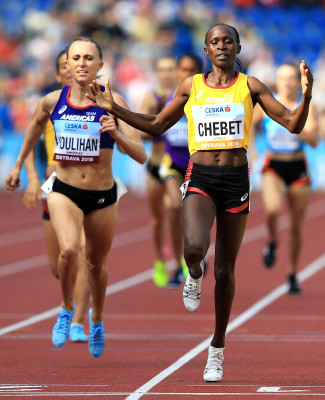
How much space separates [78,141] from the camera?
303 inches

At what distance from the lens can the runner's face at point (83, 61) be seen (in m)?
7.68

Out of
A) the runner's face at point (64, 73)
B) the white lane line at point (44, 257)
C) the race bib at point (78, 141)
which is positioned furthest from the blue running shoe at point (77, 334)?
the white lane line at point (44, 257)

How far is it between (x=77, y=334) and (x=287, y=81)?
4.16 metres

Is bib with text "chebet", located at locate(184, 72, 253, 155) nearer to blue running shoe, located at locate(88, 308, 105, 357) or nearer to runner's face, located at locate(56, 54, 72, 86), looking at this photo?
blue running shoe, located at locate(88, 308, 105, 357)

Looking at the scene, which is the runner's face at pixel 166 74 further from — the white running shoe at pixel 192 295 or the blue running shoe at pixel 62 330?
the white running shoe at pixel 192 295

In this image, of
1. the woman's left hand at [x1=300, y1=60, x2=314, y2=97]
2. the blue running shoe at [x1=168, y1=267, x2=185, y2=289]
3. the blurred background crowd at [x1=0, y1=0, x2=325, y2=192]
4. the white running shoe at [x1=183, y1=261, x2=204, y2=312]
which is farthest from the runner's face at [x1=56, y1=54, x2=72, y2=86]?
the blurred background crowd at [x1=0, y1=0, x2=325, y2=192]

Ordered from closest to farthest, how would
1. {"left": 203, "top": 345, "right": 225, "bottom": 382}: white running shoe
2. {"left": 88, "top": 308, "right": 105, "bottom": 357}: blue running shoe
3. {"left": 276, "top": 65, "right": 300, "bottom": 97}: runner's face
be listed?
{"left": 203, "top": 345, "right": 225, "bottom": 382}: white running shoe → {"left": 88, "top": 308, "right": 105, "bottom": 357}: blue running shoe → {"left": 276, "top": 65, "right": 300, "bottom": 97}: runner's face

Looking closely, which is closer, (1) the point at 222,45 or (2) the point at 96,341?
(1) the point at 222,45

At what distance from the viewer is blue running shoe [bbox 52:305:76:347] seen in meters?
7.49

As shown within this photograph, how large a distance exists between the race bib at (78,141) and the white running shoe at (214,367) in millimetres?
1680

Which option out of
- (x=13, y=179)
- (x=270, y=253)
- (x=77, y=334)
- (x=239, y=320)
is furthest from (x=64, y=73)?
(x=270, y=253)

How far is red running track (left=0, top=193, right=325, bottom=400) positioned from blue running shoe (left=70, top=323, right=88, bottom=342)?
0.05m

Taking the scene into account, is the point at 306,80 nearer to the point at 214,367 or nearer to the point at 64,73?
the point at 214,367

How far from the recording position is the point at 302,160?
1212 centimetres
